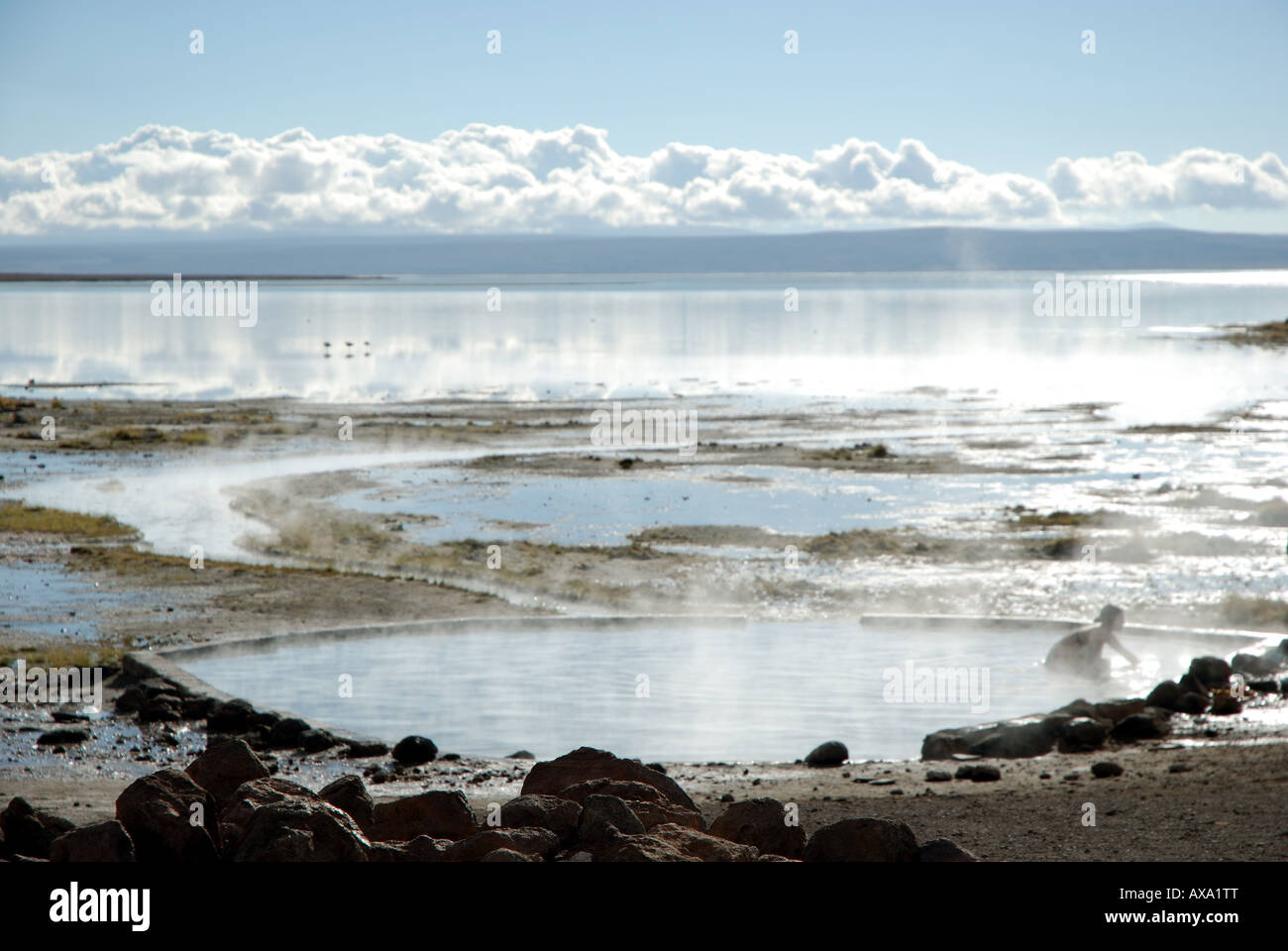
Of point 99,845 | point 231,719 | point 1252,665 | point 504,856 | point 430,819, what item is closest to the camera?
point 504,856

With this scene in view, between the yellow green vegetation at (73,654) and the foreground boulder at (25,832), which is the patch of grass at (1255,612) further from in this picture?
the foreground boulder at (25,832)

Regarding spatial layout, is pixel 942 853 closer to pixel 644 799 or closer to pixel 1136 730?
pixel 644 799

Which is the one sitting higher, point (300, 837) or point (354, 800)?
point (300, 837)

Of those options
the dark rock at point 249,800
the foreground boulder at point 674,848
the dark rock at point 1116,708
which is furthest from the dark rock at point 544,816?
the dark rock at point 1116,708

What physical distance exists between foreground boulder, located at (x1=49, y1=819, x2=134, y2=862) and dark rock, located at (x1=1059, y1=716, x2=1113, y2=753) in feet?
23.4

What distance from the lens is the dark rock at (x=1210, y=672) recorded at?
1138 centimetres

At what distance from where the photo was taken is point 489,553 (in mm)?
19438

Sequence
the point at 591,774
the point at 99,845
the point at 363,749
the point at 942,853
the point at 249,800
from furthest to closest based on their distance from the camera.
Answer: the point at 363,749, the point at 591,774, the point at 249,800, the point at 942,853, the point at 99,845

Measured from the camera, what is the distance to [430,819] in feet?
19.3

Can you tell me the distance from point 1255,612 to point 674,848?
1230 cm

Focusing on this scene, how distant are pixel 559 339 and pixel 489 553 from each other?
307ft

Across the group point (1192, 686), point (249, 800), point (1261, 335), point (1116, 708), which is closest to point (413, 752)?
point (249, 800)

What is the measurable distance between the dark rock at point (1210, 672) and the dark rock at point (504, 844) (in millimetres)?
7838
